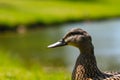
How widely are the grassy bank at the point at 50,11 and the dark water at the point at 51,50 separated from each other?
1.98 meters

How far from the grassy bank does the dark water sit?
1984 mm

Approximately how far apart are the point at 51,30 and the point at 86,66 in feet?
97.2

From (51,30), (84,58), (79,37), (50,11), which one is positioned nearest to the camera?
(79,37)

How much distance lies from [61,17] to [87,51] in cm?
3477

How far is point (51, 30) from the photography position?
35.9 m

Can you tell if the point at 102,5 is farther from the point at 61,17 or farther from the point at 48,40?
the point at 48,40

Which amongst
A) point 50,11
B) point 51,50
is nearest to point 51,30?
point 50,11

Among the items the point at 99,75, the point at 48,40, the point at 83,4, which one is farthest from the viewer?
the point at 83,4

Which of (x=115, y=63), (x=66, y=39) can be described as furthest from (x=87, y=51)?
(x=115, y=63)

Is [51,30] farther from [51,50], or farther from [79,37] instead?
[79,37]

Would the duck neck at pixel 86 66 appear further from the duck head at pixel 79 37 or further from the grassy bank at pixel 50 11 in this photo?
the grassy bank at pixel 50 11

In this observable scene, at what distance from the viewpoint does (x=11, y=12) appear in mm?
40500

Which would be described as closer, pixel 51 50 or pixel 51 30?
pixel 51 50

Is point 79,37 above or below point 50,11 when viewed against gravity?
below
